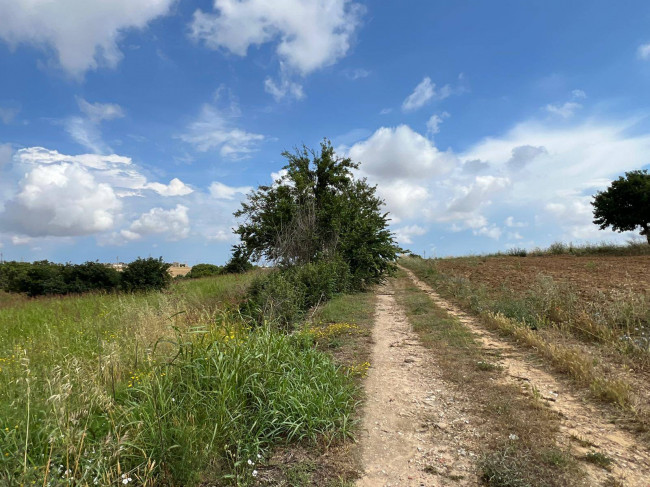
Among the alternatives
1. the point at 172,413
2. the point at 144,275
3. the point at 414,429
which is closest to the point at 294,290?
the point at 414,429

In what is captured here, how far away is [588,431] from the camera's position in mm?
3682

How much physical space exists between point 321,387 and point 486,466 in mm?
1834

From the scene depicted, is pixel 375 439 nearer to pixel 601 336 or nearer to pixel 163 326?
pixel 163 326

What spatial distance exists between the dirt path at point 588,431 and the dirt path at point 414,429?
889 mm

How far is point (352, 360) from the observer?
6.07m

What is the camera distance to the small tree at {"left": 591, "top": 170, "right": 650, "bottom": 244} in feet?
106

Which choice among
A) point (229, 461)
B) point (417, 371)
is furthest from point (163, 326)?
A: point (417, 371)

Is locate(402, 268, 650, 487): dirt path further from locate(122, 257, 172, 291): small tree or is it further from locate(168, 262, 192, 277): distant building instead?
locate(168, 262, 192, 277): distant building

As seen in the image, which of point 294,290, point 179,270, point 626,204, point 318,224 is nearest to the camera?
point 294,290

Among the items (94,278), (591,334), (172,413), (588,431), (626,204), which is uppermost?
(626,204)

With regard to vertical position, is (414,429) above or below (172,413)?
below

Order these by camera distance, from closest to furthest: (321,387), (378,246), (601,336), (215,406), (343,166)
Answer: (215,406) → (321,387) → (601,336) → (378,246) → (343,166)

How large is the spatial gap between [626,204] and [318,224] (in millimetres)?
31353

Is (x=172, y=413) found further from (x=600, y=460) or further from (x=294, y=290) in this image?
(x=294, y=290)
